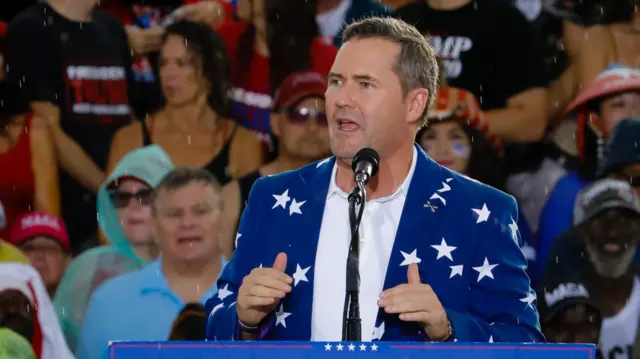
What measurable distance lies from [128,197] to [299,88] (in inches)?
33.3

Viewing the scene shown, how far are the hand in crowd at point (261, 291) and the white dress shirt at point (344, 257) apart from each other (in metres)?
0.23

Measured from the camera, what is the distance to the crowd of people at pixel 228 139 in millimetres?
4789

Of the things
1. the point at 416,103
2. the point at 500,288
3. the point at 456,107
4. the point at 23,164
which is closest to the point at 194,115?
the point at 23,164

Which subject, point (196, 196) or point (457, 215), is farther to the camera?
point (196, 196)

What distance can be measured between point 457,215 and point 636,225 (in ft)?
7.40

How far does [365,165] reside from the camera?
2.50 m

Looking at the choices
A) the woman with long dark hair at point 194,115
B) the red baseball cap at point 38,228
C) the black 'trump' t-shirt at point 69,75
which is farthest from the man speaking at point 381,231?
the black 'trump' t-shirt at point 69,75

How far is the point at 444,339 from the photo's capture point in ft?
8.43

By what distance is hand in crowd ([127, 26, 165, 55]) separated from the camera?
5.44 m

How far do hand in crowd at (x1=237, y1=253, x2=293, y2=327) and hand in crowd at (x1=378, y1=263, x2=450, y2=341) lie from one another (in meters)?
0.21

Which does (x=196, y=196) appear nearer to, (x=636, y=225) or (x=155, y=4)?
(x=155, y=4)

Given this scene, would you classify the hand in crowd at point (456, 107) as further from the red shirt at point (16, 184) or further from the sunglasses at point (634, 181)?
the red shirt at point (16, 184)

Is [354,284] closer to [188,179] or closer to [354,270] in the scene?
[354,270]

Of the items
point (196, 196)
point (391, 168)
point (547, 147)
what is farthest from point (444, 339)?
point (547, 147)
